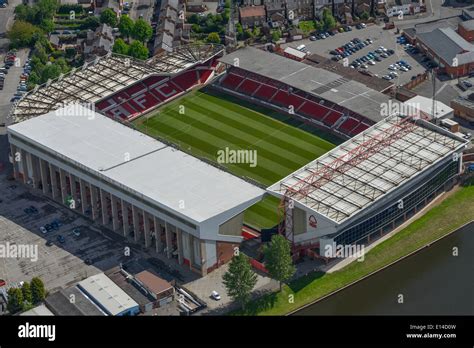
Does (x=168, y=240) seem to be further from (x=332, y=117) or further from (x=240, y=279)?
(x=332, y=117)

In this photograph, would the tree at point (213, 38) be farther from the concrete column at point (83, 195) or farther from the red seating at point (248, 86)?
the concrete column at point (83, 195)

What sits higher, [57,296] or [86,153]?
[86,153]

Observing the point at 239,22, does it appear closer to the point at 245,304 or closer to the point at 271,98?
the point at 271,98

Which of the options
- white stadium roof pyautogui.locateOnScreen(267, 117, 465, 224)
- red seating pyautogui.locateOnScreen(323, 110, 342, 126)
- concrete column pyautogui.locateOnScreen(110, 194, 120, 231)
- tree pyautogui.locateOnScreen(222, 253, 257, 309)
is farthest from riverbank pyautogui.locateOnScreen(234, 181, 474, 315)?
concrete column pyautogui.locateOnScreen(110, 194, 120, 231)

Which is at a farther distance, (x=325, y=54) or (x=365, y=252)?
(x=325, y=54)

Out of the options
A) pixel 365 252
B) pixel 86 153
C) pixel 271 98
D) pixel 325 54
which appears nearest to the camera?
pixel 365 252

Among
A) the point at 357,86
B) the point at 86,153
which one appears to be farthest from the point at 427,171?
the point at 86,153

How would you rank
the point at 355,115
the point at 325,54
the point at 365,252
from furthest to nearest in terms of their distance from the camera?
the point at 325,54
the point at 355,115
the point at 365,252

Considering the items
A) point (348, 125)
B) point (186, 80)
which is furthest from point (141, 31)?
point (348, 125)
